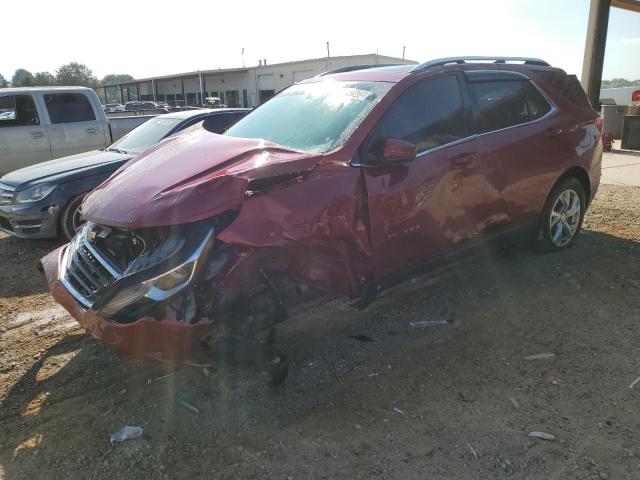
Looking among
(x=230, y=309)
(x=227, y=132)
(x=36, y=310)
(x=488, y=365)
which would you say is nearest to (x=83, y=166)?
(x=36, y=310)

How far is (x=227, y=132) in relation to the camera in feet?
13.8

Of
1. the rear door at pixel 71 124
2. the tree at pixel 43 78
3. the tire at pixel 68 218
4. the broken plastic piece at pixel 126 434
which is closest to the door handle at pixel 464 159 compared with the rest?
the broken plastic piece at pixel 126 434

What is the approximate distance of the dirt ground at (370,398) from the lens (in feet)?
8.38

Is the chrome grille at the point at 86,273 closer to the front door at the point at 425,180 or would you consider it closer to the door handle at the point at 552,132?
the front door at the point at 425,180

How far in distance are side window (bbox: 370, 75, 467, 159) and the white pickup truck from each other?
721cm

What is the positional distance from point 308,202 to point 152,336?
3.81ft

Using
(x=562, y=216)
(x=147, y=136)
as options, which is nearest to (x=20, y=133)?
(x=147, y=136)

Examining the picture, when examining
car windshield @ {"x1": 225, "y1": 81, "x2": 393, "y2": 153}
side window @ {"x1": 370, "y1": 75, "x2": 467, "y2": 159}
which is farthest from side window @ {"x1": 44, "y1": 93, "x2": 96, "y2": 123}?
side window @ {"x1": 370, "y1": 75, "x2": 467, "y2": 159}

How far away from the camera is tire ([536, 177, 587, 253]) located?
5.00 meters

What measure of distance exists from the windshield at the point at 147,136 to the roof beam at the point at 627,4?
37.1 feet

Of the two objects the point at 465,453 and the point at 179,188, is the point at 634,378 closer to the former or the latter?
the point at 465,453

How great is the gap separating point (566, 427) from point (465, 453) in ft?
2.09

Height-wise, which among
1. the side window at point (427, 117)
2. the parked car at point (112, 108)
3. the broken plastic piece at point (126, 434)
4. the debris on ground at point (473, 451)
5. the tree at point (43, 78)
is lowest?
the debris on ground at point (473, 451)

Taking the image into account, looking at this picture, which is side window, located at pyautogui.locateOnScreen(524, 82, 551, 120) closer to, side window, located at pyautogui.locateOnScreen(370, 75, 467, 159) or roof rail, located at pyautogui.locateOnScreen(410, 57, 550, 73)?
roof rail, located at pyautogui.locateOnScreen(410, 57, 550, 73)
